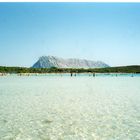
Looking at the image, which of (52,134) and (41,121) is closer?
(52,134)

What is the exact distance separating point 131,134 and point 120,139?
3.06 feet

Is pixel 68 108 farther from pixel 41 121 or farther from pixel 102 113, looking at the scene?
pixel 41 121

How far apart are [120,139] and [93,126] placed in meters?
2.47

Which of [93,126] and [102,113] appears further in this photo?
[102,113]

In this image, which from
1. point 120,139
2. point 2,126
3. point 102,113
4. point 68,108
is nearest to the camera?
point 120,139

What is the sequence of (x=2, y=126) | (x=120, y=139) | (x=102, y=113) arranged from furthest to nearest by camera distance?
(x=102, y=113) < (x=2, y=126) < (x=120, y=139)

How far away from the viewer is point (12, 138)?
11320mm

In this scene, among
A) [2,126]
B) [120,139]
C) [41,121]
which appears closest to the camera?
→ [120,139]

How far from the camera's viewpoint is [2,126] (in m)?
13.3

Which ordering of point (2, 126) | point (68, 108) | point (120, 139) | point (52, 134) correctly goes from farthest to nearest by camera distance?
1. point (68, 108)
2. point (2, 126)
3. point (52, 134)
4. point (120, 139)

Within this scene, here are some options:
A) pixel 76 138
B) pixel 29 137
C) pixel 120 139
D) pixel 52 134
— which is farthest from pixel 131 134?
pixel 29 137

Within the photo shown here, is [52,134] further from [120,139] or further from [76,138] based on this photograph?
[120,139]

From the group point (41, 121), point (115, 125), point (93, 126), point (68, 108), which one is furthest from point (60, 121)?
point (68, 108)

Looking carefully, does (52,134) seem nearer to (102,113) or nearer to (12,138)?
(12,138)
